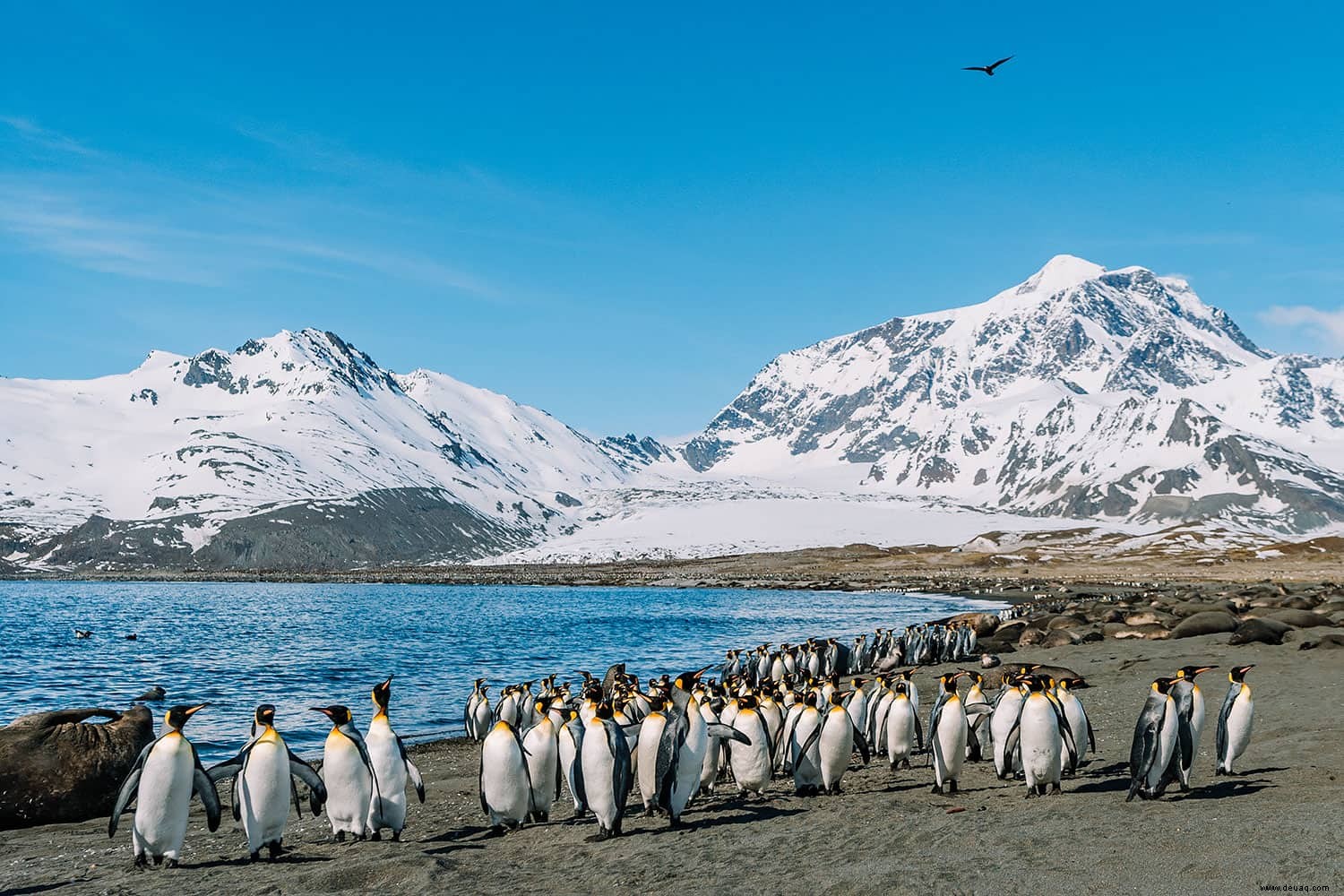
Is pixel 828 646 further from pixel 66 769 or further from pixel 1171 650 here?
pixel 66 769

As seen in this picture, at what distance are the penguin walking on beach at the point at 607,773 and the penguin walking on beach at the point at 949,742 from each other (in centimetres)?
383

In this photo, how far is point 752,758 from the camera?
12.7 meters

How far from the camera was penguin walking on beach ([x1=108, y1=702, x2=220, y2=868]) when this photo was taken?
9.99 m

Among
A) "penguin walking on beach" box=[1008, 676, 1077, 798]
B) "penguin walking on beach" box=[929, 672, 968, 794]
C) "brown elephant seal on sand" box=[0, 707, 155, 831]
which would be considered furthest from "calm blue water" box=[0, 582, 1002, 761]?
"penguin walking on beach" box=[1008, 676, 1077, 798]

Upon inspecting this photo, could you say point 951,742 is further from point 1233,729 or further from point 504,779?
point 504,779

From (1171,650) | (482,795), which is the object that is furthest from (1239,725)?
(1171,650)

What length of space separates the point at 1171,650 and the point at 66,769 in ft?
81.9

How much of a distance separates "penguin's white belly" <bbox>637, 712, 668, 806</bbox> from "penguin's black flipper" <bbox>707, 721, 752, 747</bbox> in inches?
32.4

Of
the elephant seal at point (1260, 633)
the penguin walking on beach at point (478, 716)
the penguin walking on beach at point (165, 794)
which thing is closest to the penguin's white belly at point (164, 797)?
the penguin walking on beach at point (165, 794)

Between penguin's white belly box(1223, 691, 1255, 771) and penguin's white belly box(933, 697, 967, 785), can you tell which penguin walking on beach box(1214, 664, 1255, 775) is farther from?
penguin's white belly box(933, 697, 967, 785)

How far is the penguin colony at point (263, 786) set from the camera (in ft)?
32.9

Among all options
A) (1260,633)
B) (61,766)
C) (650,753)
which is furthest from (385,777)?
(1260,633)

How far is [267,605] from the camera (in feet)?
255

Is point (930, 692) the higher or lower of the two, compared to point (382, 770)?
lower
